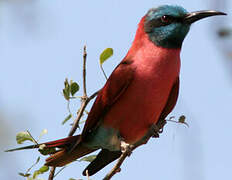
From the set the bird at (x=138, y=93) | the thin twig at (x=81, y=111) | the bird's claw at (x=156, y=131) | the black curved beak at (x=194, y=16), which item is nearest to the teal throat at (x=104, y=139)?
the bird at (x=138, y=93)

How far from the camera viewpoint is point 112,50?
2916 mm

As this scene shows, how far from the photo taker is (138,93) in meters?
3.02

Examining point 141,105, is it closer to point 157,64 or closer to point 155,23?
point 157,64

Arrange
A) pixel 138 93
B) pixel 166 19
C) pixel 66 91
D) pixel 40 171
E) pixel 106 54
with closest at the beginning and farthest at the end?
pixel 40 171 < pixel 66 91 < pixel 106 54 < pixel 138 93 < pixel 166 19

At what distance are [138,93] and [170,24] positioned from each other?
69 centimetres

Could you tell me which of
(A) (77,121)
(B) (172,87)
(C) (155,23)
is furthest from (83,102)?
(C) (155,23)

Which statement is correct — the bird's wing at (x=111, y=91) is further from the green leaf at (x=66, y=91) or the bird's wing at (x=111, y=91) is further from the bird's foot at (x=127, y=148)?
the green leaf at (x=66, y=91)

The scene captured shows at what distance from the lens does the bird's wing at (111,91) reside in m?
3.08

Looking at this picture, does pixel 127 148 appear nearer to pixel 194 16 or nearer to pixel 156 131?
pixel 156 131

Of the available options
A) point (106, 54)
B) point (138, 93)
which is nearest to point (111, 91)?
point (138, 93)

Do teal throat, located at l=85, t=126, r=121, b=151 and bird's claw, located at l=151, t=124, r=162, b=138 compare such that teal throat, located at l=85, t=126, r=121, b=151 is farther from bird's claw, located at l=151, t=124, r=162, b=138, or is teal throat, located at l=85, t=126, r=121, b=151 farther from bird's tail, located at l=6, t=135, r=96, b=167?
bird's claw, located at l=151, t=124, r=162, b=138

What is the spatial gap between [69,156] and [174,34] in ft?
4.44

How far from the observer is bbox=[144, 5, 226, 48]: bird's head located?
319cm

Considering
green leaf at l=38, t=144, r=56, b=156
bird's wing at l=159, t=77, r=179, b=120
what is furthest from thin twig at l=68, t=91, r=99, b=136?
bird's wing at l=159, t=77, r=179, b=120
